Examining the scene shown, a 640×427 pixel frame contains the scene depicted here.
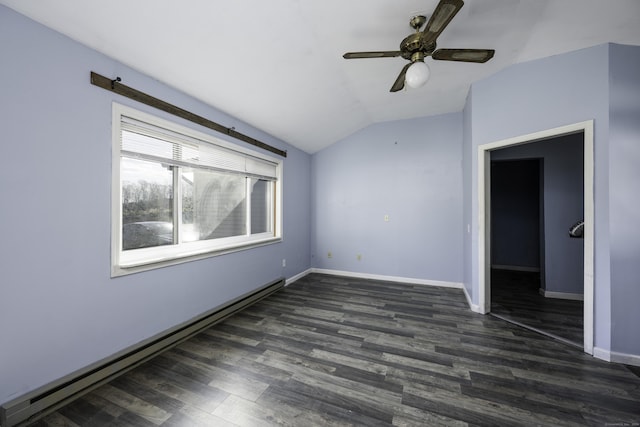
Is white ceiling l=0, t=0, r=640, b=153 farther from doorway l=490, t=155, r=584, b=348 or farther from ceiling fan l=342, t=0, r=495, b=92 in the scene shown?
doorway l=490, t=155, r=584, b=348

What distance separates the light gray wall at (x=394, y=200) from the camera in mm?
4145

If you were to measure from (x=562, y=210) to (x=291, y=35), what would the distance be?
439 centimetres

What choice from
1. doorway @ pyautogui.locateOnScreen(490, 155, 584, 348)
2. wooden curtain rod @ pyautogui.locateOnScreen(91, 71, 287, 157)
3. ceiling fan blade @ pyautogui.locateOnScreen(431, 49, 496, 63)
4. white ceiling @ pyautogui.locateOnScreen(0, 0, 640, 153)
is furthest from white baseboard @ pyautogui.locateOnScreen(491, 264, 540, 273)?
wooden curtain rod @ pyautogui.locateOnScreen(91, 71, 287, 157)

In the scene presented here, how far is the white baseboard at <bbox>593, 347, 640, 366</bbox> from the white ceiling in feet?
8.82

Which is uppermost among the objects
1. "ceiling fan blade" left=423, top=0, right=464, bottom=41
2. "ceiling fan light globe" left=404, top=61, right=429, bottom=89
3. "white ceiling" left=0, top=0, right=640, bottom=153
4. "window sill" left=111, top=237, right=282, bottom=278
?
"white ceiling" left=0, top=0, right=640, bottom=153

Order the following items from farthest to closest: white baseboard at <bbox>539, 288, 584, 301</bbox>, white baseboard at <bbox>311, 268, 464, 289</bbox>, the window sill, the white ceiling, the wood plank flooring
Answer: white baseboard at <bbox>311, 268, 464, 289</bbox>
white baseboard at <bbox>539, 288, 584, 301</bbox>
the window sill
the white ceiling
the wood plank flooring

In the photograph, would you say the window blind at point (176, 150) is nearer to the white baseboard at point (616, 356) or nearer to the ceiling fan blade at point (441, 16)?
the ceiling fan blade at point (441, 16)

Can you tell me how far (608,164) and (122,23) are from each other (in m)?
4.04

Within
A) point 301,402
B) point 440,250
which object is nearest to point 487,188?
point 440,250

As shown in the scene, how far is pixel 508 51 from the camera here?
249 centimetres

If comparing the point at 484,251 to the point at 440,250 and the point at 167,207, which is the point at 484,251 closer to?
the point at 440,250

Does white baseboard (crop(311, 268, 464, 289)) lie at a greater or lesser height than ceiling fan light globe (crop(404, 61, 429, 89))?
lesser

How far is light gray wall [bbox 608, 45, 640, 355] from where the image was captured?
80.5 inches

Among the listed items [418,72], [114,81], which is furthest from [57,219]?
[418,72]
